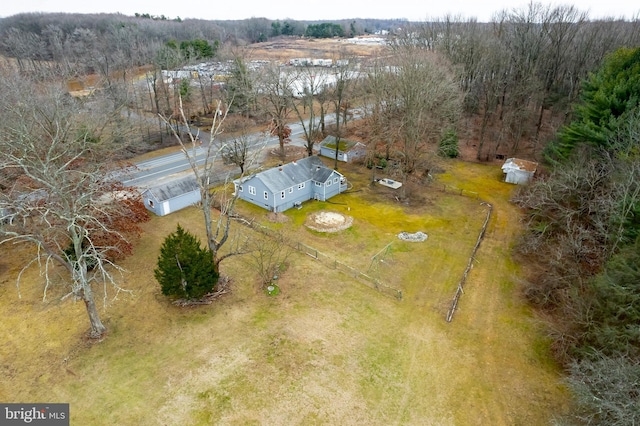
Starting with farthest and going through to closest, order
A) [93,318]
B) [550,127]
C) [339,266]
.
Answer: [550,127], [339,266], [93,318]

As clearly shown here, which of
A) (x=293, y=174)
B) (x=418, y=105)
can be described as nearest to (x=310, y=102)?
(x=293, y=174)

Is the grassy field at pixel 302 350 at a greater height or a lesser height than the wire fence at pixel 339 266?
lesser

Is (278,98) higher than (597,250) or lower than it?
higher

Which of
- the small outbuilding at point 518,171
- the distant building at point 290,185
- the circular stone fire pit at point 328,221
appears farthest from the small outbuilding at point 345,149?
the small outbuilding at point 518,171

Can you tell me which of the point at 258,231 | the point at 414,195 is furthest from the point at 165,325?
the point at 414,195

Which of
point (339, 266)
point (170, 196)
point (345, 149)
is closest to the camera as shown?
point (339, 266)

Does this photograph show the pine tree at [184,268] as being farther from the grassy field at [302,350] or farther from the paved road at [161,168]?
the paved road at [161,168]

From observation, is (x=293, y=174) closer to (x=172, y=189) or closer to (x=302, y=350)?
(x=172, y=189)

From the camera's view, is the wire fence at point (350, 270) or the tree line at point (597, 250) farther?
the wire fence at point (350, 270)
